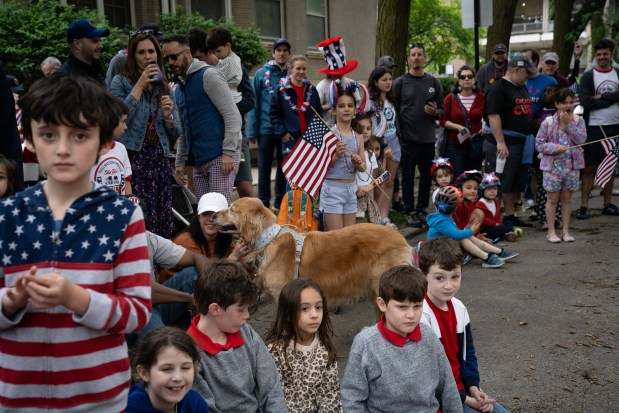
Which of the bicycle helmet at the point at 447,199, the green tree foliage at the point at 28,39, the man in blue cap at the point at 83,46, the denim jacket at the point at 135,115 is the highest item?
the green tree foliage at the point at 28,39

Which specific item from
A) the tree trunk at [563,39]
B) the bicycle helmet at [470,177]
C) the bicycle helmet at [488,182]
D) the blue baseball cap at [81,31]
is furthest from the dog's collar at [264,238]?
the tree trunk at [563,39]

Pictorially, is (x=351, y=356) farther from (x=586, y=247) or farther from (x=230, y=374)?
(x=586, y=247)

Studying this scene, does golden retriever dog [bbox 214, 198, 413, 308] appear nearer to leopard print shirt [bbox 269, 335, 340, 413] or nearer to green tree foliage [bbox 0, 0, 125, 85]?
leopard print shirt [bbox 269, 335, 340, 413]

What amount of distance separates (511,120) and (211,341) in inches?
290

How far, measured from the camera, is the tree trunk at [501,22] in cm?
1645

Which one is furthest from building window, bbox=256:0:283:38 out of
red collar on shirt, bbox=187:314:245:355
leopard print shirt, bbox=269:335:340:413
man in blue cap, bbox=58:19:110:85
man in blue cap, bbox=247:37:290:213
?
red collar on shirt, bbox=187:314:245:355

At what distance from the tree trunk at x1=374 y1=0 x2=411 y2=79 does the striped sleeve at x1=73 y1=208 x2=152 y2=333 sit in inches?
421

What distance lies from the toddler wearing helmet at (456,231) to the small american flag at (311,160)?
4.53 feet

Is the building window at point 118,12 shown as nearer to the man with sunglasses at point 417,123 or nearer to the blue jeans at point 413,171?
the man with sunglasses at point 417,123

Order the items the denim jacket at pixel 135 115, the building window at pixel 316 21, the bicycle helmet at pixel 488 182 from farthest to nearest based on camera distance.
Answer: the building window at pixel 316 21, the bicycle helmet at pixel 488 182, the denim jacket at pixel 135 115

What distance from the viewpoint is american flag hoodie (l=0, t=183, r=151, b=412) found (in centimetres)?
204

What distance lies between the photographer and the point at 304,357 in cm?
378

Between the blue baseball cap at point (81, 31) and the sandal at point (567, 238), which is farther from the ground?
the blue baseball cap at point (81, 31)

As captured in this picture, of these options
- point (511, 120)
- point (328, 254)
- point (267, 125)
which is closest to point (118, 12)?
point (267, 125)
